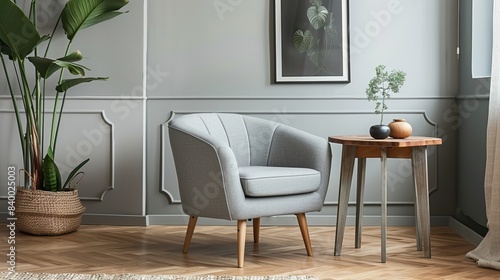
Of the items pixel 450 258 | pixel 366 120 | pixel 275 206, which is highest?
pixel 366 120

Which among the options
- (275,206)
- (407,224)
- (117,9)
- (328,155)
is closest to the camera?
(275,206)

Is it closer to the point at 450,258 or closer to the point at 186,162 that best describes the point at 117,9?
the point at 186,162

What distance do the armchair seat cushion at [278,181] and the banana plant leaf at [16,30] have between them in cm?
144

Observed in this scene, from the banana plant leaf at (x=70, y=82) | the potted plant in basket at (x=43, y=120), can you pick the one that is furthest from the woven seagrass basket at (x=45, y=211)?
the banana plant leaf at (x=70, y=82)

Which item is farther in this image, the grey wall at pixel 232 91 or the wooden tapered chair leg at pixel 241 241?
the grey wall at pixel 232 91

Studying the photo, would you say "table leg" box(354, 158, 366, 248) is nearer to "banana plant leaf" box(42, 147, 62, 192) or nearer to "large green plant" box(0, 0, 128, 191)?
"large green plant" box(0, 0, 128, 191)

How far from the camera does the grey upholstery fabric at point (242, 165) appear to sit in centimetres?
351

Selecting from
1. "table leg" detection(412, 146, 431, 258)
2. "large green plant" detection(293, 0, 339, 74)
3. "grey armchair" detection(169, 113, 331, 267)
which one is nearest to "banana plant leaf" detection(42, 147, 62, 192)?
"grey armchair" detection(169, 113, 331, 267)

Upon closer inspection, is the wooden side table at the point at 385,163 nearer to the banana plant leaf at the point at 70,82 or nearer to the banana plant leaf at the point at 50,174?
the banana plant leaf at the point at 70,82

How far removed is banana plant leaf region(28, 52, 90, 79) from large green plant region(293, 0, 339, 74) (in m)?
1.35

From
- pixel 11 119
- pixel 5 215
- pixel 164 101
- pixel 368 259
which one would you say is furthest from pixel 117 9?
pixel 368 259

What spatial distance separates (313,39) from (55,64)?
158 centimetres

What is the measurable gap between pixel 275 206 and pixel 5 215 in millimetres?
2077

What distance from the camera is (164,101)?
4.72 metres
